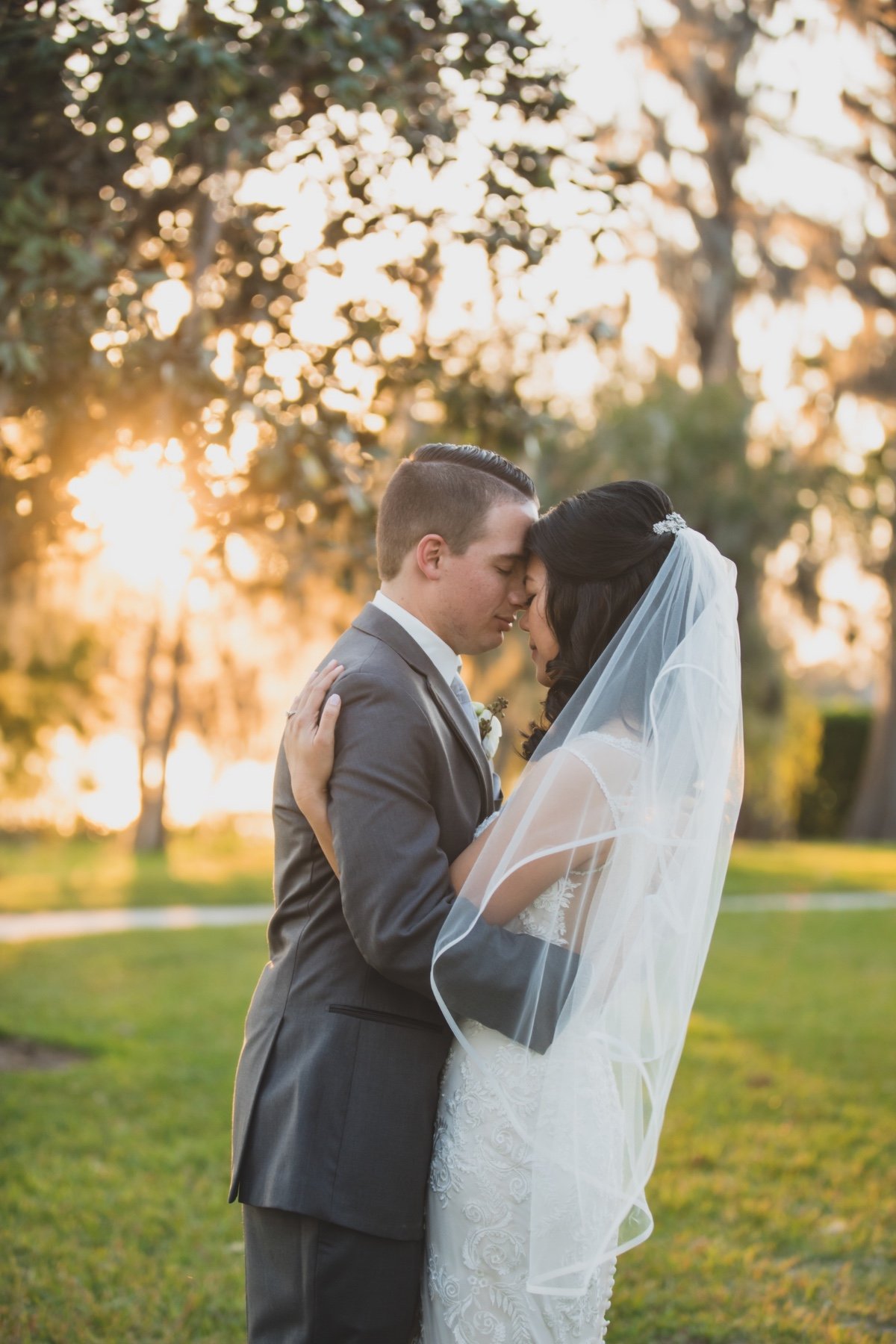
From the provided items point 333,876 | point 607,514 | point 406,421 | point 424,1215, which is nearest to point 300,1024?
point 333,876

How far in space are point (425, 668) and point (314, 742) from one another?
308mm

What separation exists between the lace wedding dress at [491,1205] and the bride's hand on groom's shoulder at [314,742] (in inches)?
20.5

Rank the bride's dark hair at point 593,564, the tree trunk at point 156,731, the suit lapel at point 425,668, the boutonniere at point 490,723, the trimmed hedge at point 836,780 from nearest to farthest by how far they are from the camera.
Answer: the suit lapel at point 425,668
the bride's dark hair at point 593,564
the boutonniere at point 490,723
the tree trunk at point 156,731
the trimmed hedge at point 836,780

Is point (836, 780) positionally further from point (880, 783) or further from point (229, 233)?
point (229, 233)

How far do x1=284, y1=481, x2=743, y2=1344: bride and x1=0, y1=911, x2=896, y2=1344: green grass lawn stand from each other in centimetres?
180

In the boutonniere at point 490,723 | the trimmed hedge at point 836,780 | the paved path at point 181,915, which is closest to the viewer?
the boutonniere at point 490,723

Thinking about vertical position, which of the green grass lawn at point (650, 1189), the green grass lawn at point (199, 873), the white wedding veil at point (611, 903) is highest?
the white wedding veil at point (611, 903)

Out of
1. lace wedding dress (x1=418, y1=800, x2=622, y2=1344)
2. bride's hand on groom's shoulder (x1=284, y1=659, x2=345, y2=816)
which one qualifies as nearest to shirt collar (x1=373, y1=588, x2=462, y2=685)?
bride's hand on groom's shoulder (x1=284, y1=659, x2=345, y2=816)

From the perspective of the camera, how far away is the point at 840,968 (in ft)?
34.7

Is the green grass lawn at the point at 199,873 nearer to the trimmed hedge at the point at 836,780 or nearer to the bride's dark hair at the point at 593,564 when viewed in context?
the trimmed hedge at the point at 836,780

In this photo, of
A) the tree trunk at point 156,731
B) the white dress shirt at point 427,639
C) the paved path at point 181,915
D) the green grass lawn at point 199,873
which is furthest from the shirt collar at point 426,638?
the tree trunk at point 156,731

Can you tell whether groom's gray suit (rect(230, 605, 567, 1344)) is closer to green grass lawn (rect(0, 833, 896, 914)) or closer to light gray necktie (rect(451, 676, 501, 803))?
light gray necktie (rect(451, 676, 501, 803))

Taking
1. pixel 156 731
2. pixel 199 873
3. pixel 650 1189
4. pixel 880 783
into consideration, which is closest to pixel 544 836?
pixel 650 1189

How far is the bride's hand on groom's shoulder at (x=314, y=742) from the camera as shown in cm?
249
